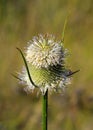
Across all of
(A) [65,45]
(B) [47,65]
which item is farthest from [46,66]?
(A) [65,45]

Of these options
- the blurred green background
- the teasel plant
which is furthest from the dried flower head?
the blurred green background

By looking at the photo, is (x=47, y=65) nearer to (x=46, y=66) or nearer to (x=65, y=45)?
(x=46, y=66)

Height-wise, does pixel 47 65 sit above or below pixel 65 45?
below

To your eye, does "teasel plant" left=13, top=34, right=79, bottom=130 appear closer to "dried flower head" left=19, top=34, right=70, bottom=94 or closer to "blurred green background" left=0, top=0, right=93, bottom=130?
"dried flower head" left=19, top=34, right=70, bottom=94

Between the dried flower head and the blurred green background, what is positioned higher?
the blurred green background

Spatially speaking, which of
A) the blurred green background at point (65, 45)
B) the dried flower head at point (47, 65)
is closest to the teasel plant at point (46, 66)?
the dried flower head at point (47, 65)

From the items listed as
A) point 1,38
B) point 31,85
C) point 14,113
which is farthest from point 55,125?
point 31,85

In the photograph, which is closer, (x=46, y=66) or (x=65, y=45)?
(x=46, y=66)

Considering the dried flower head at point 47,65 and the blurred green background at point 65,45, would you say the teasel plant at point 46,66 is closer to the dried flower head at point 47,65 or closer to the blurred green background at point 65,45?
the dried flower head at point 47,65
